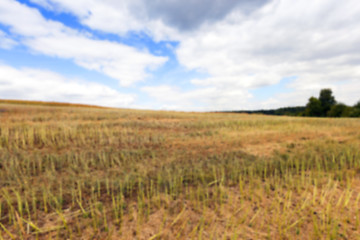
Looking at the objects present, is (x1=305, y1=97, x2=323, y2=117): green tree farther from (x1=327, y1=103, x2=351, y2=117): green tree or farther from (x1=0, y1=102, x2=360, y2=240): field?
(x1=0, y1=102, x2=360, y2=240): field

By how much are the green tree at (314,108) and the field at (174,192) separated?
6590cm

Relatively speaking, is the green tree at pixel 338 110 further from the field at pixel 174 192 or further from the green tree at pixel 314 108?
the field at pixel 174 192

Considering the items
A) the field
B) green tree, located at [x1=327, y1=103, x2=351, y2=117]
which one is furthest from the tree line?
the field

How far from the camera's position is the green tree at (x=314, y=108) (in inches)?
2517

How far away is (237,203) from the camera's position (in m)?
4.75

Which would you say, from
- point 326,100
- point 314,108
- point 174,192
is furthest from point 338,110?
point 174,192

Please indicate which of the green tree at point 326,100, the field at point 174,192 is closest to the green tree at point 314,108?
the green tree at point 326,100

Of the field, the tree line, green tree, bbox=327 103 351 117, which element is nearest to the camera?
the field

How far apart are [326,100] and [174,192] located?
259ft

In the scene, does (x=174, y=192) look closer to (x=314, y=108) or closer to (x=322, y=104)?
(x=314, y=108)

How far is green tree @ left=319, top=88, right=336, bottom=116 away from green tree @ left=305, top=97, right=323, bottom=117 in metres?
1.50

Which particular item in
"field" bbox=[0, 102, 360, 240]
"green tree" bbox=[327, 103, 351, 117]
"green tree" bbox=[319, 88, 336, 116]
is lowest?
"field" bbox=[0, 102, 360, 240]

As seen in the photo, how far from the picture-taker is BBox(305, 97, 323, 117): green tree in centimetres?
6394

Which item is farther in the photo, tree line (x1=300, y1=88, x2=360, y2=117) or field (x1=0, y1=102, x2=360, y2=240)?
tree line (x1=300, y1=88, x2=360, y2=117)
